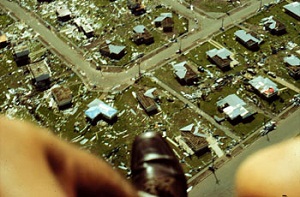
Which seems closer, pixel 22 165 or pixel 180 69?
pixel 22 165

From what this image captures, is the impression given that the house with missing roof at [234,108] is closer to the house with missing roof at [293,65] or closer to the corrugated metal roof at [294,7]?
the house with missing roof at [293,65]

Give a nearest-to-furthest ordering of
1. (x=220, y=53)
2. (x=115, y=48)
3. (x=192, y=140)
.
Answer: (x=192, y=140) < (x=220, y=53) < (x=115, y=48)

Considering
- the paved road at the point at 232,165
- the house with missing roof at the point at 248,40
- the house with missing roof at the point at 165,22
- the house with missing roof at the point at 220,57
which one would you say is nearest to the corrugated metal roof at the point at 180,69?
the house with missing roof at the point at 220,57

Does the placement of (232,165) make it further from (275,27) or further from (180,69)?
(275,27)

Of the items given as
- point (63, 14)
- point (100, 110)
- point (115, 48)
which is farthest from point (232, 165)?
point (63, 14)

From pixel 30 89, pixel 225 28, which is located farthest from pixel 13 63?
pixel 225 28

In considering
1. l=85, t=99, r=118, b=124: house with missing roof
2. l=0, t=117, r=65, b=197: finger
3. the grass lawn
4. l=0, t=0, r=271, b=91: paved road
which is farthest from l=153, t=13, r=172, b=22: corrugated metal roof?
l=0, t=117, r=65, b=197: finger
